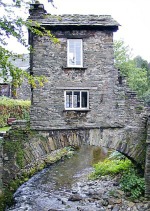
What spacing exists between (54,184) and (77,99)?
6.58 metres

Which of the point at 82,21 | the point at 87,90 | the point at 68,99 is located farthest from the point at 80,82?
the point at 82,21

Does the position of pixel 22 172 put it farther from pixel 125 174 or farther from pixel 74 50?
pixel 74 50

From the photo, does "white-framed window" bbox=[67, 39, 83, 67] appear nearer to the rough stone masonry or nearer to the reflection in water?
the rough stone masonry

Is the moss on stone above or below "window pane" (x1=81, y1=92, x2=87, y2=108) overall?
below

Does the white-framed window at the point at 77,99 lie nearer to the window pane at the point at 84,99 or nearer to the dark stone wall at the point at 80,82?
the window pane at the point at 84,99

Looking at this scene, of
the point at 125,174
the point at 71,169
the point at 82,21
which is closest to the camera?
the point at 82,21

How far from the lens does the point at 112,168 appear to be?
1983 cm

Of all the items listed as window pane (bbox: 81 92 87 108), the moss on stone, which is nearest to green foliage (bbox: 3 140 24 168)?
the moss on stone

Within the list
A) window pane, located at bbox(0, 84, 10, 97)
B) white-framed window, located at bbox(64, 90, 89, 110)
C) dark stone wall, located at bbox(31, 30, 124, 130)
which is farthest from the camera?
window pane, located at bbox(0, 84, 10, 97)

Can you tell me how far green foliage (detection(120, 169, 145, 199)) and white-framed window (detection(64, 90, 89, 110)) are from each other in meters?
4.47

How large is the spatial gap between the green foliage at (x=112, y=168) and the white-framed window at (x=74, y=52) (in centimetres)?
713

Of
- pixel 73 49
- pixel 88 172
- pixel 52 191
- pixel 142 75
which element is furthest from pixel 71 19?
pixel 142 75

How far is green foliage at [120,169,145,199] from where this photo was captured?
594 inches

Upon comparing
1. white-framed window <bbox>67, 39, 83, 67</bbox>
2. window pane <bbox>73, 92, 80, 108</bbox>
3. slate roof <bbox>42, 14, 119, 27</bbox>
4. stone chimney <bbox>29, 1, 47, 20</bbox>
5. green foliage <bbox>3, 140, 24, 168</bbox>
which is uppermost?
stone chimney <bbox>29, 1, 47, 20</bbox>
